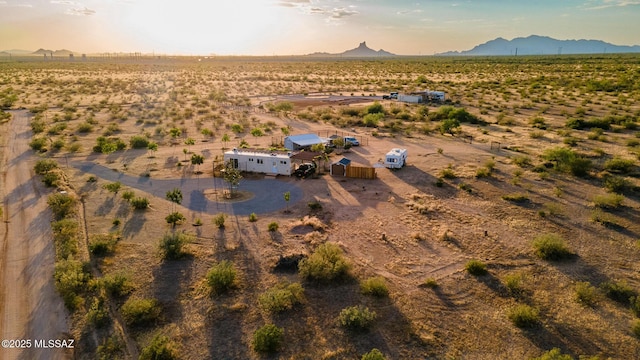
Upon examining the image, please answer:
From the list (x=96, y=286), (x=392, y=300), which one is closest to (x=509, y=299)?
(x=392, y=300)

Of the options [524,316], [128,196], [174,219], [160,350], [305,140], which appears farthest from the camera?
[305,140]

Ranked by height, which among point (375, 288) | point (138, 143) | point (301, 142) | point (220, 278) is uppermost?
point (301, 142)

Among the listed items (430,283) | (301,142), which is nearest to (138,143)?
(301,142)

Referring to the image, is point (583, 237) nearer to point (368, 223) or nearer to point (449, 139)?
point (368, 223)

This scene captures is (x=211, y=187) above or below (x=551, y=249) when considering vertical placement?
above

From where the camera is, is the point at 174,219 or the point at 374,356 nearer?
the point at 374,356

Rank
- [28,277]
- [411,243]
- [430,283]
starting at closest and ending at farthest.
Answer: [430,283] < [28,277] < [411,243]

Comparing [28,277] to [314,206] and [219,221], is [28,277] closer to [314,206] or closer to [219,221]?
[219,221]

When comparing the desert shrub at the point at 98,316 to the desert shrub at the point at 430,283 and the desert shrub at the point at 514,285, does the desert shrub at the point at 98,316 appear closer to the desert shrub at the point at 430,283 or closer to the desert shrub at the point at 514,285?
the desert shrub at the point at 430,283
